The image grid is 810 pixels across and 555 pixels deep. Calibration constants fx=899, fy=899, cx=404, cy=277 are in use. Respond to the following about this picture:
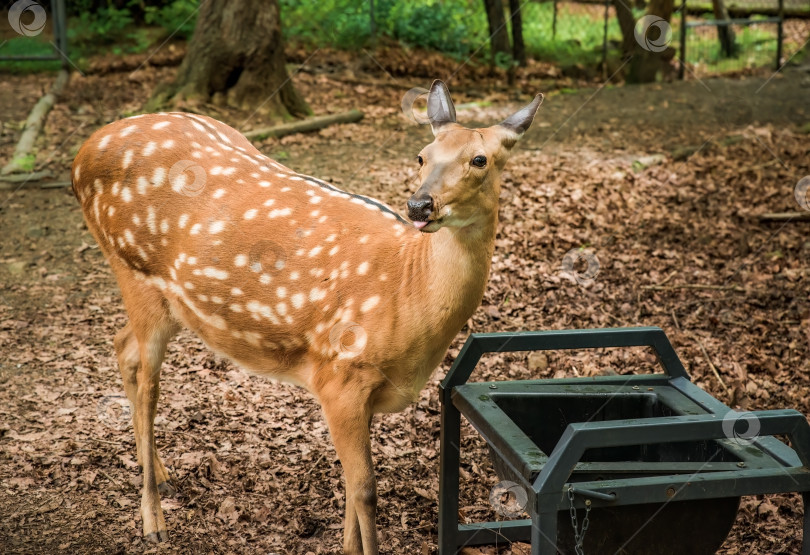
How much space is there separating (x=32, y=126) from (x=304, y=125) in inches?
102

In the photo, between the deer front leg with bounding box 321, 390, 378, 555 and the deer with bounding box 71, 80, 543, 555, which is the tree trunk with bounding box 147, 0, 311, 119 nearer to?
the deer with bounding box 71, 80, 543, 555

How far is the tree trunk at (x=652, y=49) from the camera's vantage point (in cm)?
1198

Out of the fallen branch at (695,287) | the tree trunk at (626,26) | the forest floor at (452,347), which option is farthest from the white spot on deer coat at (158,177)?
the tree trunk at (626,26)

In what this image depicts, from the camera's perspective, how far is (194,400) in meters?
4.95

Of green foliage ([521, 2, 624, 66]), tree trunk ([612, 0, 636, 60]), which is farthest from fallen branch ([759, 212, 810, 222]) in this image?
green foliage ([521, 2, 624, 66])

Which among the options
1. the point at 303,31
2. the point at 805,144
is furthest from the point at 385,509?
the point at 303,31

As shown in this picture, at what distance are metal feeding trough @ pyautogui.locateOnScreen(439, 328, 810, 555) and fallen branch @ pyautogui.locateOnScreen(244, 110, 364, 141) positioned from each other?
5497 mm

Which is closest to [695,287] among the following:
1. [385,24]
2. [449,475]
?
[449,475]

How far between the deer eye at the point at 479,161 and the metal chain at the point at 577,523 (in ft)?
3.43

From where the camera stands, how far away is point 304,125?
893 cm

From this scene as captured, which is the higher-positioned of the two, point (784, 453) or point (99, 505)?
point (784, 453)

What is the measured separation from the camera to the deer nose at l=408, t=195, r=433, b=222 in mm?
2750

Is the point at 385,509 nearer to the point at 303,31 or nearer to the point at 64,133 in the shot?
the point at 64,133

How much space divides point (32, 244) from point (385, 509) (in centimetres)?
393
